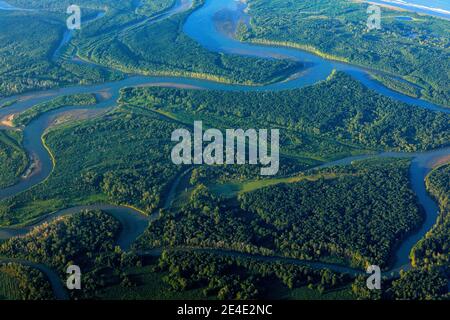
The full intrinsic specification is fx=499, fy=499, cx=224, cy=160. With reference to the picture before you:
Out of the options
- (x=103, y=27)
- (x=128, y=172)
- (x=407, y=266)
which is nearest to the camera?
(x=407, y=266)

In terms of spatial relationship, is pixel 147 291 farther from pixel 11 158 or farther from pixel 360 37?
pixel 360 37

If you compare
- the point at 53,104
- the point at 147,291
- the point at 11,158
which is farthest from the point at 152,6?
the point at 147,291

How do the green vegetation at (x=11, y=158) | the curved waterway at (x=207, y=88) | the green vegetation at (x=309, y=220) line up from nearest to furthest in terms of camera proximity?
the green vegetation at (x=309, y=220)
the curved waterway at (x=207, y=88)
the green vegetation at (x=11, y=158)

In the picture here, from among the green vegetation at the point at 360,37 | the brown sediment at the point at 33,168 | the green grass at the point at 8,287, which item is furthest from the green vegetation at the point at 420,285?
the green vegetation at the point at 360,37

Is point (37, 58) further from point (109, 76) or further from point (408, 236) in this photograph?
point (408, 236)

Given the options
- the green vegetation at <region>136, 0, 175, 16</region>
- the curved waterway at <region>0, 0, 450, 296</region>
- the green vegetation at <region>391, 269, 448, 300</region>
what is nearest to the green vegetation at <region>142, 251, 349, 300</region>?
the curved waterway at <region>0, 0, 450, 296</region>

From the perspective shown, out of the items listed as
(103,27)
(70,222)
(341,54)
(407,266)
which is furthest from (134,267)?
(103,27)

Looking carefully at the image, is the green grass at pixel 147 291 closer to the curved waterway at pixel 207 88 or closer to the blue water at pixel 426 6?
the curved waterway at pixel 207 88
